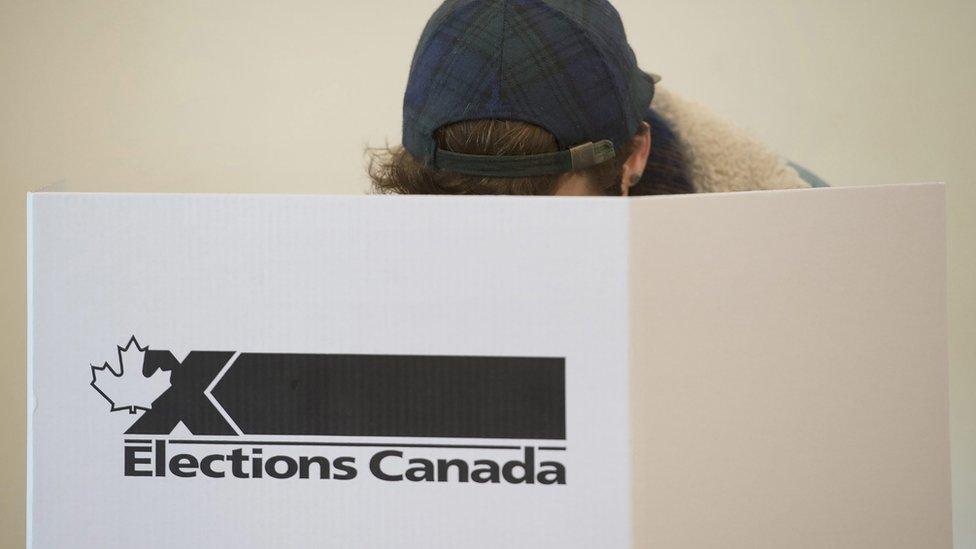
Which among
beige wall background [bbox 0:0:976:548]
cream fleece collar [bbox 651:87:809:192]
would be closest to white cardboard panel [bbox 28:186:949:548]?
cream fleece collar [bbox 651:87:809:192]

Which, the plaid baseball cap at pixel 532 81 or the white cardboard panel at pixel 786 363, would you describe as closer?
the white cardboard panel at pixel 786 363

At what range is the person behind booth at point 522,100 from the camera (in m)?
0.58

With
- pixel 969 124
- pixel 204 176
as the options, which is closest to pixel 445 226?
pixel 204 176

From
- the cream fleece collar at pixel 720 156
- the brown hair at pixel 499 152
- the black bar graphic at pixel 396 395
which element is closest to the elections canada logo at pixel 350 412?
the black bar graphic at pixel 396 395

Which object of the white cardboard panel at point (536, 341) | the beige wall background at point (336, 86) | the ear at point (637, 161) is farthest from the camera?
the beige wall background at point (336, 86)

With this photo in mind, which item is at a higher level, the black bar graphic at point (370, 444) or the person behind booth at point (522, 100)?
the person behind booth at point (522, 100)

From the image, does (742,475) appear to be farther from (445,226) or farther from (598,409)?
(445,226)

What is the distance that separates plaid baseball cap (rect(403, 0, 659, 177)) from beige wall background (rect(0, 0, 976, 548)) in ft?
2.74

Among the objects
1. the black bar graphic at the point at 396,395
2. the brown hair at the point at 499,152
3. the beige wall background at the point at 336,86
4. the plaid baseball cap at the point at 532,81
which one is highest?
the beige wall background at the point at 336,86

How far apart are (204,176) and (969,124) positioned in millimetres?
1364

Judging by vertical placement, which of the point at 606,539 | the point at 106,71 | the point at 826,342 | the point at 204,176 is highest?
the point at 106,71

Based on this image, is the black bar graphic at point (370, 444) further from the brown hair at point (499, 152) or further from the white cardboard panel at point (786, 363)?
the brown hair at point (499, 152)

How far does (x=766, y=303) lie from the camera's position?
0.46 meters

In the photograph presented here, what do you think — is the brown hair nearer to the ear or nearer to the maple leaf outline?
the ear
